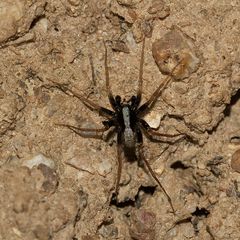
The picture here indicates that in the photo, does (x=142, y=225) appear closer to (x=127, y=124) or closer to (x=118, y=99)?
(x=127, y=124)

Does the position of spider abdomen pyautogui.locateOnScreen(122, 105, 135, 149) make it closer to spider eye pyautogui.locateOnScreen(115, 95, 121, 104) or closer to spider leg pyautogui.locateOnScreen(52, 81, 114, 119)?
spider eye pyautogui.locateOnScreen(115, 95, 121, 104)

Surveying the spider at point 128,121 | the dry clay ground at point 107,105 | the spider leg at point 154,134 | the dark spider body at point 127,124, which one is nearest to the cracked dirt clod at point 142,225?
the dry clay ground at point 107,105

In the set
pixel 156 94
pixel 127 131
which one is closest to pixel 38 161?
pixel 127 131

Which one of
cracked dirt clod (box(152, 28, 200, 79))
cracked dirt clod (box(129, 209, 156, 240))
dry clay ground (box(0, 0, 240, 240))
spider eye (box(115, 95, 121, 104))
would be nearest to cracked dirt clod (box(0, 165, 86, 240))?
dry clay ground (box(0, 0, 240, 240))

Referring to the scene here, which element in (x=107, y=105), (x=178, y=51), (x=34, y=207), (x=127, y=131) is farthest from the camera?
(x=127, y=131)

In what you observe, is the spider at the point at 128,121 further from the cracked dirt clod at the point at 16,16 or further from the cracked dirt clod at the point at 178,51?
the cracked dirt clod at the point at 16,16

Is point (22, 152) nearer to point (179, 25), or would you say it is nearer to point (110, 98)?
point (110, 98)

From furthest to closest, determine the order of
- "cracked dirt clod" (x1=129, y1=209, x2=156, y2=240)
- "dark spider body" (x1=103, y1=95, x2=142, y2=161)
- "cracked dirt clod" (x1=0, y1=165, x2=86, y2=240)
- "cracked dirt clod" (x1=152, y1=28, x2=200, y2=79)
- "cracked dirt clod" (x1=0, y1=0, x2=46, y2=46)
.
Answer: "dark spider body" (x1=103, y1=95, x2=142, y2=161) < "cracked dirt clod" (x1=129, y1=209, x2=156, y2=240) < "cracked dirt clod" (x1=152, y1=28, x2=200, y2=79) < "cracked dirt clod" (x1=0, y1=0, x2=46, y2=46) < "cracked dirt clod" (x1=0, y1=165, x2=86, y2=240)
